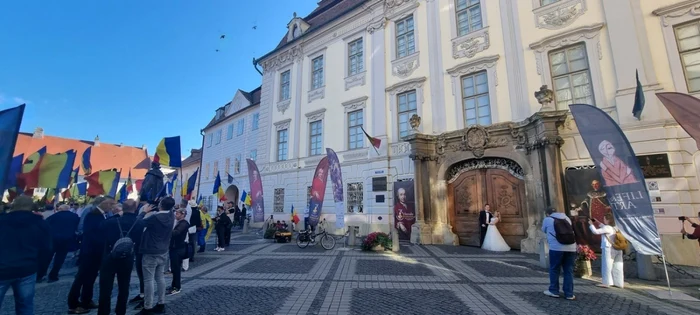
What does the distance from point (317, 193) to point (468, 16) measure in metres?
10.6

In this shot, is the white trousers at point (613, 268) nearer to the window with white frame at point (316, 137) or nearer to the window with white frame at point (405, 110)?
the window with white frame at point (405, 110)

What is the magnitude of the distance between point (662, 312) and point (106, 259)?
845 centimetres

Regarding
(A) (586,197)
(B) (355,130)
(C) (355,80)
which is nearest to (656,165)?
(A) (586,197)

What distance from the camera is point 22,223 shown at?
374 cm

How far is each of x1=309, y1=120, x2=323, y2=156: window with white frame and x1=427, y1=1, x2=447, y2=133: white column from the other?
6860mm

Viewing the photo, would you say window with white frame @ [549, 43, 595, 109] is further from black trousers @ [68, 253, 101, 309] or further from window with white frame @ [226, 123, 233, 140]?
window with white frame @ [226, 123, 233, 140]

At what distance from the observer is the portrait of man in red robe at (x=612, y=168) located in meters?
5.99

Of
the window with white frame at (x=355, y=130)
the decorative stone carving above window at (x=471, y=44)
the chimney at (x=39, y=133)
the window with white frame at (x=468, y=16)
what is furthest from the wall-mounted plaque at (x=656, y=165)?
the chimney at (x=39, y=133)

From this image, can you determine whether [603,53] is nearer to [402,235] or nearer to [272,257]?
[402,235]

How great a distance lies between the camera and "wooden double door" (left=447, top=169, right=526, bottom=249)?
1159 cm

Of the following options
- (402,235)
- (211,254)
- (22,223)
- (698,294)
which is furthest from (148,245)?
(402,235)

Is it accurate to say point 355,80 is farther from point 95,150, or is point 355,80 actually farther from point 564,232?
point 95,150

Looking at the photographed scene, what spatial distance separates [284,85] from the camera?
21.2 metres

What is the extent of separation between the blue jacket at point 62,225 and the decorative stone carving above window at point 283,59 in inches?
605
